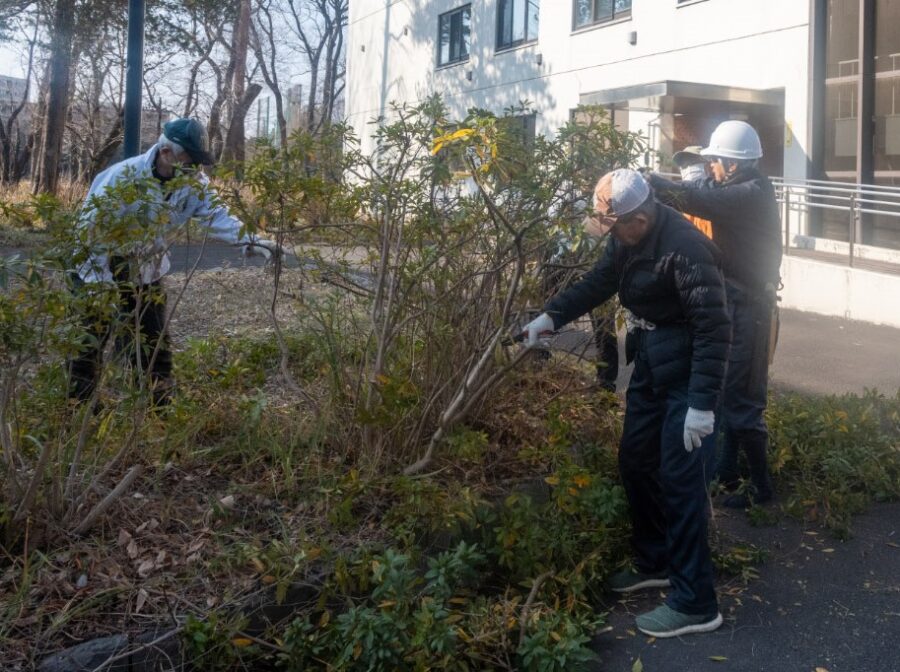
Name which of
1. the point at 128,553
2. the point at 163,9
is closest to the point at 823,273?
the point at 128,553

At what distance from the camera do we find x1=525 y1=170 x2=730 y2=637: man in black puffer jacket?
399 cm

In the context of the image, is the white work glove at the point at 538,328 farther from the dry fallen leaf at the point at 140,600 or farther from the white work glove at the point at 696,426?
the dry fallen leaf at the point at 140,600

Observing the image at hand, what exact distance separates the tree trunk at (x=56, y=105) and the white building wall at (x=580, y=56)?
6492 mm

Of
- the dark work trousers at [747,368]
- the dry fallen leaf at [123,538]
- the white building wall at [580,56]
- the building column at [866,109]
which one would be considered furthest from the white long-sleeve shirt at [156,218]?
the building column at [866,109]

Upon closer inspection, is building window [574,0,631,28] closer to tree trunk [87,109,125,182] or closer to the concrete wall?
the concrete wall

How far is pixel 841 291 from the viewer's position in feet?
36.9

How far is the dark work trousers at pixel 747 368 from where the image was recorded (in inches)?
202

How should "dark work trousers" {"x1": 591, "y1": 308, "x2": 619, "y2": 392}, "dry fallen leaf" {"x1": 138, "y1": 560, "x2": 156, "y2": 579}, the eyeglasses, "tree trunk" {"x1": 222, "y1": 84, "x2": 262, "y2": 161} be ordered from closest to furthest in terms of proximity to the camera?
"dry fallen leaf" {"x1": 138, "y1": 560, "x2": 156, "y2": 579} < the eyeglasses < "dark work trousers" {"x1": 591, "y1": 308, "x2": 619, "y2": 392} < "tree trunk" {"x1": 222, "y1": 84, "x2": 262, "y2": 161}

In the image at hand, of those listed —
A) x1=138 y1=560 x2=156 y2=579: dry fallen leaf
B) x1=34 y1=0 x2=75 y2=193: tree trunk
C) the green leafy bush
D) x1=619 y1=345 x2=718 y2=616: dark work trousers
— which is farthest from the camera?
x1=34 y1=0 x2=75 y2=193: tree trunk

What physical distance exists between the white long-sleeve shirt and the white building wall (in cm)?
485

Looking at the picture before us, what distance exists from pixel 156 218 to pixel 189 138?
3.80ft

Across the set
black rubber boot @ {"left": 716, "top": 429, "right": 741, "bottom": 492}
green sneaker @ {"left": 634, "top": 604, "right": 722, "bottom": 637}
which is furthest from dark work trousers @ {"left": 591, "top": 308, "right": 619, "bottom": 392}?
green sneaker @ {"left": 634, "top": 604, "right": 722, "bottom": 637}

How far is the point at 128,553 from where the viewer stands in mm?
3871

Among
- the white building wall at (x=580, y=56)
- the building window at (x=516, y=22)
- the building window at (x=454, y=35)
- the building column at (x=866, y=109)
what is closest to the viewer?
the building column at (x=866, y=109)
